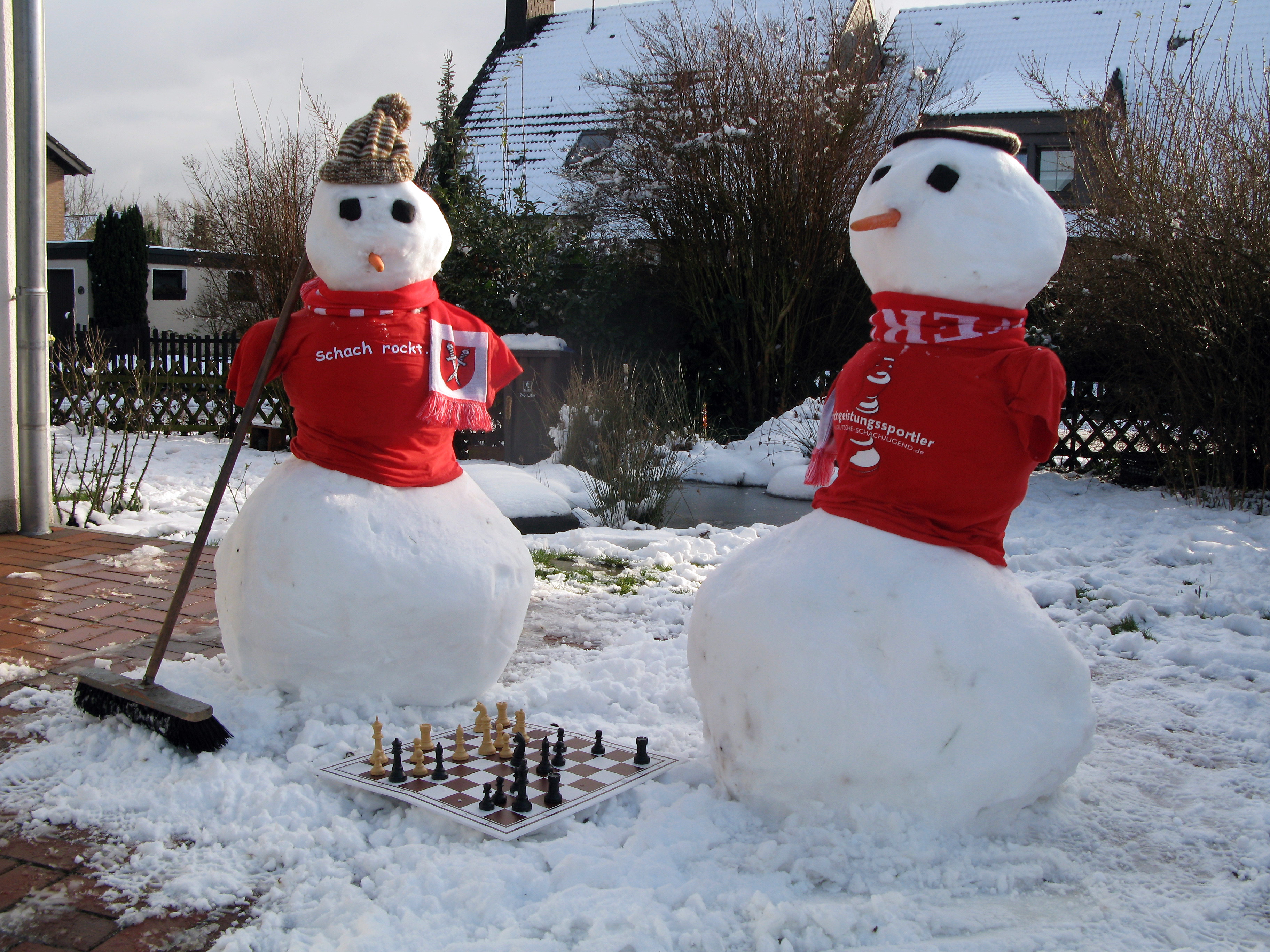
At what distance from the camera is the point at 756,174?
468 inches

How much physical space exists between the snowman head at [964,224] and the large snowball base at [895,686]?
66 centimetres

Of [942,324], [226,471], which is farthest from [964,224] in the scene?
[226,471]

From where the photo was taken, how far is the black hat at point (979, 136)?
8.18 feet

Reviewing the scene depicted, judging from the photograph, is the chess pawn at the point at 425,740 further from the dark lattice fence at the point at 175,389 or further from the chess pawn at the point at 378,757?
the dark lattice fence at the point at 175,389

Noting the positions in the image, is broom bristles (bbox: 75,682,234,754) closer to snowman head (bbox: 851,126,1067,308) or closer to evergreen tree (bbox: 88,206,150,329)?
snowman head (bbox: 851,126,1067,308)

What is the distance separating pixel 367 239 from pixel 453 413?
0.63m

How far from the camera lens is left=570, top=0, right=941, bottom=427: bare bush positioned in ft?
38.3

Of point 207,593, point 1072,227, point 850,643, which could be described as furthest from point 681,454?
Answer: point 850,643

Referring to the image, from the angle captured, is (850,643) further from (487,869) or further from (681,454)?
(681,454)

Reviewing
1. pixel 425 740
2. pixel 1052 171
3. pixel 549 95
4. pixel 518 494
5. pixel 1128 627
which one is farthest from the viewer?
pixel 549 95

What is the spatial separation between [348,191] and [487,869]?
86.8 inches

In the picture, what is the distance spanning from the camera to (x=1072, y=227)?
903cm

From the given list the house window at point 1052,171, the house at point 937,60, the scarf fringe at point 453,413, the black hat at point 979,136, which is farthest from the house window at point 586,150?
the black hat at point 979,136

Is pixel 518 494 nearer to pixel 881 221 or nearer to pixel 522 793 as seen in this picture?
pixel 522 793
